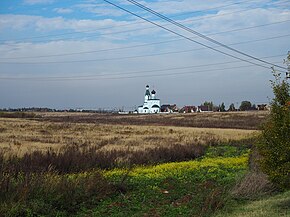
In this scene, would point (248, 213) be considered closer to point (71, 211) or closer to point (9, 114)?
point (71, 211)

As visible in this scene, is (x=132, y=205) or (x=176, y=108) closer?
(x=132, y=205)

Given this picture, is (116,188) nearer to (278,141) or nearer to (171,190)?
(171,190)

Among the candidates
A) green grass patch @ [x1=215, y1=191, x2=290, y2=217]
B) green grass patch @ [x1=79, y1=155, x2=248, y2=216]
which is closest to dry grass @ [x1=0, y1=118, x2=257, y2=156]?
green grass patch @ [x1=79, y1=155, x2=248, y2=216]

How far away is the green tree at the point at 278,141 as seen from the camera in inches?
448

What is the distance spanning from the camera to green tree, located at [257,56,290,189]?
11.4m

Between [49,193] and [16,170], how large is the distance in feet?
10.2

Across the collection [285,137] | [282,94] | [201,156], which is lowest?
[201,156]

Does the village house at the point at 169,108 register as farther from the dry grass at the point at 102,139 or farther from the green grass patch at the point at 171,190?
the green grass patch at the point at 171,190

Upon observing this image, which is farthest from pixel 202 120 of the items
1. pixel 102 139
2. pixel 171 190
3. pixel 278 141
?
pixel 278 141

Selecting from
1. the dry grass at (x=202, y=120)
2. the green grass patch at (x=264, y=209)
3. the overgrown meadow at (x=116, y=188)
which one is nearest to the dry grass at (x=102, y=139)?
the overgrown meadow at (x=116, y=188)

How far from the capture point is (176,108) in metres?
164

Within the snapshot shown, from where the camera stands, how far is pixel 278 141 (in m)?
11.5

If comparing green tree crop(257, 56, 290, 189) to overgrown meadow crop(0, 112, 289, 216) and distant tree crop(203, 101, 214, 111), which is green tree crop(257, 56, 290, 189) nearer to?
overgrown meadow crop(0, 112, 289, 216)

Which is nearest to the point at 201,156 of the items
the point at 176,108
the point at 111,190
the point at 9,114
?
the point at 111,190
